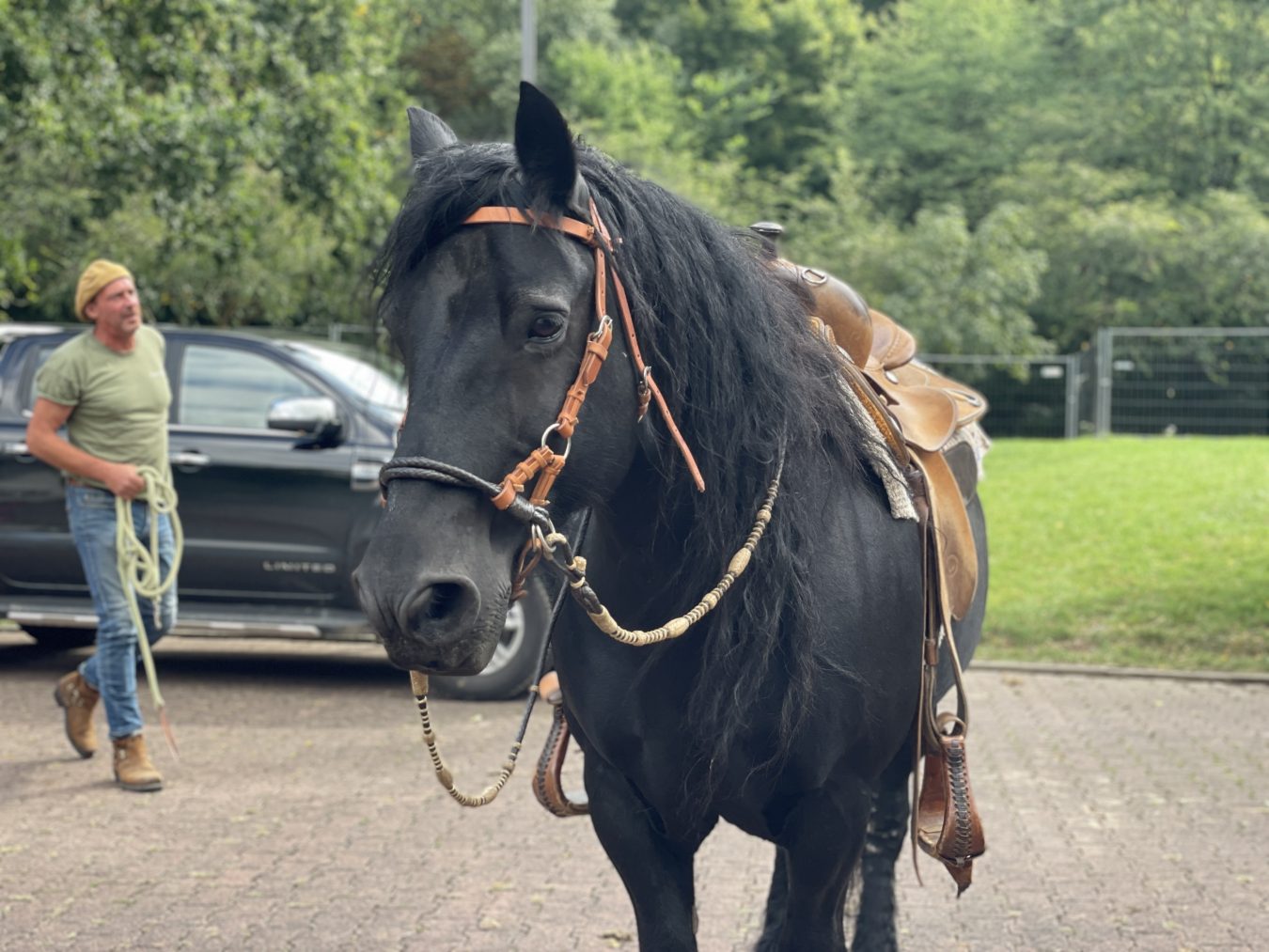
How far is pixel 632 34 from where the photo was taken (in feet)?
167

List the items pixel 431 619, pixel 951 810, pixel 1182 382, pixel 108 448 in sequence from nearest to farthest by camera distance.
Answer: pixel 431 619 → pixel 951 810 → pixel 108 448 → pixel 1182 382

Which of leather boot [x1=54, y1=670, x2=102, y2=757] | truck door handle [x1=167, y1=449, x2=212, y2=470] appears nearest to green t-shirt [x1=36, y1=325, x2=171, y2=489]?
leather boot [x1=54, y1=670, x2=102, y2=757]

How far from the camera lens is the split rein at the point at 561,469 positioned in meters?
2.54

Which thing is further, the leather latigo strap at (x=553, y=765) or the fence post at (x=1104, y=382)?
the fence post at (x=1104, y=382)

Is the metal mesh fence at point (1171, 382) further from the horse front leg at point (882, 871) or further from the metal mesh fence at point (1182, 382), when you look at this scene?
the horse front leg at point (882, 871)

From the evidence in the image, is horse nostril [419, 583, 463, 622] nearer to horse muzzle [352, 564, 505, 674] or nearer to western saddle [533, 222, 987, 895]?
horse muzzle [352, 564, 505, 674]

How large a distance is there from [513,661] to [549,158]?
21.4ft

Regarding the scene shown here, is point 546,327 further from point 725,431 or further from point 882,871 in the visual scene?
point 882,871

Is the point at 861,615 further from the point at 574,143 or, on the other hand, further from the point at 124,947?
the point at 124,947

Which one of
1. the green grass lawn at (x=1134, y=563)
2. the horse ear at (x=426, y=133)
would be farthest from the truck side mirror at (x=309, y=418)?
the horse ear at (x=426, y=133)

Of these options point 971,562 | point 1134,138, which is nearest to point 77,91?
point 971,562

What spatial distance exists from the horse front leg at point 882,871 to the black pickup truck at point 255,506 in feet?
14.1

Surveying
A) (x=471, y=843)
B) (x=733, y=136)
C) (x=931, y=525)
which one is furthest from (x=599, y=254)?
(x=733, y=136)

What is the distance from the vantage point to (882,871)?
4.62 m
